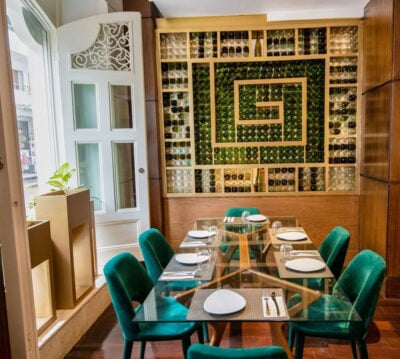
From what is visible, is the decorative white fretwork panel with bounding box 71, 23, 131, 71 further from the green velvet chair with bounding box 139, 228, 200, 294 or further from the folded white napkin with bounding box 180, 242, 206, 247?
the folded white napkin with bounding box 180, 242, 206, 247

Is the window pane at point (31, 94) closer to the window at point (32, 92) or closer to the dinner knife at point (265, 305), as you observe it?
the window at point (32, 92)

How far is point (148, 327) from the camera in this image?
6.31 feet

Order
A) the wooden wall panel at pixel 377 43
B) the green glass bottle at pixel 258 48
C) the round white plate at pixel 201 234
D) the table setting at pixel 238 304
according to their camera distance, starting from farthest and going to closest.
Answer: the green glass bottle at pixel 258 48 → the wooden wall panel at pixel 377 43 → the round white plate at pixel 201 234 → the table setting at pixel 238 304

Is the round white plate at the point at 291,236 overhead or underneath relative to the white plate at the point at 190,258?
overhead

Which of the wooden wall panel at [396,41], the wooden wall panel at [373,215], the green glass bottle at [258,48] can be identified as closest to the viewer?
the wooden wall panel at [396,41]

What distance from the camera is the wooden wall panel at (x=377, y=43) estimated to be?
117 inches

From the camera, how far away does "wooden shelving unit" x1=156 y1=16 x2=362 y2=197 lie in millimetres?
3652

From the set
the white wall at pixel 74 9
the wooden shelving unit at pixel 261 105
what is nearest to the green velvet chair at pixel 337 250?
the wooden shelving unit at pixel 261 105

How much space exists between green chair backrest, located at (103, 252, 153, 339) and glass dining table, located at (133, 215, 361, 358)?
15 centimetres

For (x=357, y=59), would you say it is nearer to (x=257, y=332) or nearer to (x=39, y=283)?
(x=257, y=332)

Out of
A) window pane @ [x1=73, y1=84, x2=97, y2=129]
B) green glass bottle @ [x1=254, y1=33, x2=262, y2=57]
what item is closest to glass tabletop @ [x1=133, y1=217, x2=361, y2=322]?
window pane @ [x1=73, y1=84, x2=97, y2=129]

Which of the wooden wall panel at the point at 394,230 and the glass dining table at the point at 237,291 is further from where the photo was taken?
the wooden wall panel at the point at 394,230

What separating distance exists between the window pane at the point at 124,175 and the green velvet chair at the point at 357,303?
2.16m

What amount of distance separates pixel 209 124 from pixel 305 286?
7.95ft
